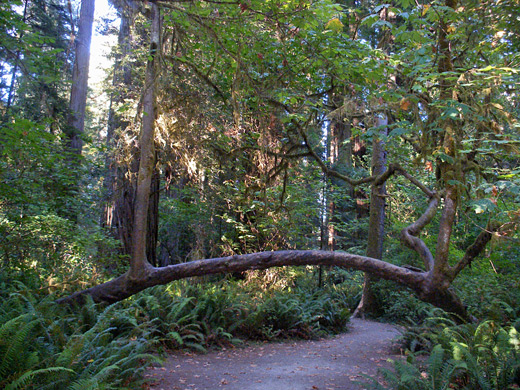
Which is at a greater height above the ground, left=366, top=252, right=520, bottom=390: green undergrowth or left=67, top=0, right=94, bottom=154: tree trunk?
left=67, top=0, right=94, bottom=154: tree trunk

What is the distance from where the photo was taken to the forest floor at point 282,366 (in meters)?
5.43

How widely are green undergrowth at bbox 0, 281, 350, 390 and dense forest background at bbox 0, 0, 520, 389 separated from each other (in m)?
0.04

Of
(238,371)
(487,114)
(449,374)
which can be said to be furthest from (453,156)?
(238,371)

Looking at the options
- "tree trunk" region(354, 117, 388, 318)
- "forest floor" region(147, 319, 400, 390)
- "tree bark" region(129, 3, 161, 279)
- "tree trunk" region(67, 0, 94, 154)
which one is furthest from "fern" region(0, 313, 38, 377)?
"tree trunk" region(67, 0, 94, 154)

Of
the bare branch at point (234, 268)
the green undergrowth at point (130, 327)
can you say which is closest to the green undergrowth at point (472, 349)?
the bare branch at point (234, 268)

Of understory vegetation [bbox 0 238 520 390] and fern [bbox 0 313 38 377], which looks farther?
understory vegetation [bbox 0 238 520 390]

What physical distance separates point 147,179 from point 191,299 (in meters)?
2.95

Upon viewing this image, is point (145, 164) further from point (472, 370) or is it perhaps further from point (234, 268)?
point (472, 370)

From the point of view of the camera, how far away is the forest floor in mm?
5426

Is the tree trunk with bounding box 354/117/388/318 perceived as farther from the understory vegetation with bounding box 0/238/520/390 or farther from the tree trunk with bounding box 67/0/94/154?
the tree trunk with bounding box 67/0/94/154

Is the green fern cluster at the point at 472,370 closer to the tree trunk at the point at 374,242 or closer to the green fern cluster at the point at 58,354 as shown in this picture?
the green fern cluster at the point at 58,354

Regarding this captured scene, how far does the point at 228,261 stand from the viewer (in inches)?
246

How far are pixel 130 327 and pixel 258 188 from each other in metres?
4.36

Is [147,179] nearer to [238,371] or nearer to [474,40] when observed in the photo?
[238,371]
